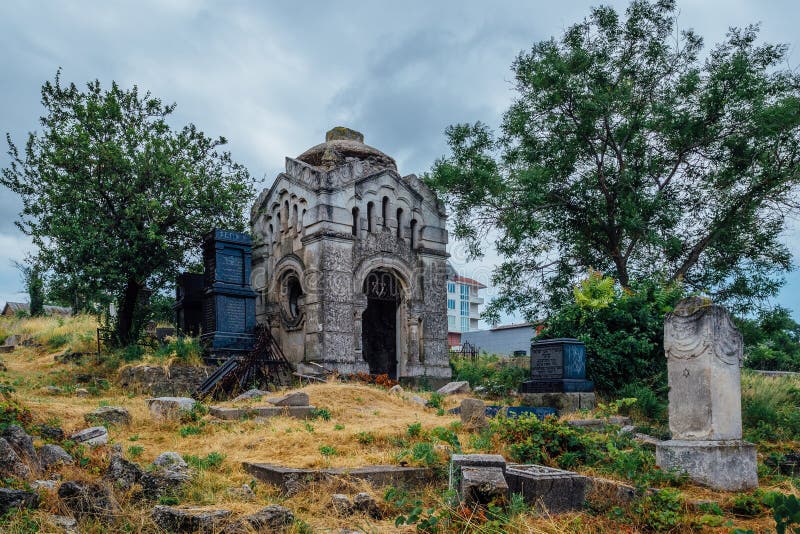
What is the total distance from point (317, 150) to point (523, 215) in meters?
6.60

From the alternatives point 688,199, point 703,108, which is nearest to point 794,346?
point 688,199

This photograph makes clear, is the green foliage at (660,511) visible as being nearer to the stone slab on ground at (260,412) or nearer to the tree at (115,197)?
the stone slab on ground at (260,412)

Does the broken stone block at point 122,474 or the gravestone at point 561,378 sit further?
the gravestone at point 561,378

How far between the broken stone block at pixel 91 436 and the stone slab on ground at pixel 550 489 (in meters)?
5.01

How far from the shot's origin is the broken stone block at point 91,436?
26.3ft

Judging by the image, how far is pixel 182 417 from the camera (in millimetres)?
10078

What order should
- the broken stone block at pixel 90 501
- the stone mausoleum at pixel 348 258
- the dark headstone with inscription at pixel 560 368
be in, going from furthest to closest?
the stone mausoleum at pixel 348 258
the dark headstone with inscription at pixel 560 368
the broken stone block at pixel 90 501

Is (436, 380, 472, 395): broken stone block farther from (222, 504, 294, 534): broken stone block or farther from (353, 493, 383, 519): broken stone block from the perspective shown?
(222, 504, 294, 534): broken stone block

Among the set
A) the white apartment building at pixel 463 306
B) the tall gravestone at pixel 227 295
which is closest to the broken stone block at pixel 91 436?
the tall gravestone at pixel 227 295

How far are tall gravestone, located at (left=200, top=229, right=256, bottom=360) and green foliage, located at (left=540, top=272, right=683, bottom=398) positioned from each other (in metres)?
7.73

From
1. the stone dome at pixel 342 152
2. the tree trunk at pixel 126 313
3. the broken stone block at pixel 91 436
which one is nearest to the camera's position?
the broken stone block at pixel 91 436

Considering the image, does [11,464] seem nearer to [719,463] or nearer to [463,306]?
[719,463]

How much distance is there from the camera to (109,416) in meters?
9.77

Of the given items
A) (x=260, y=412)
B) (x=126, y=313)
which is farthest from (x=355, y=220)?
(x=260, y=412)
